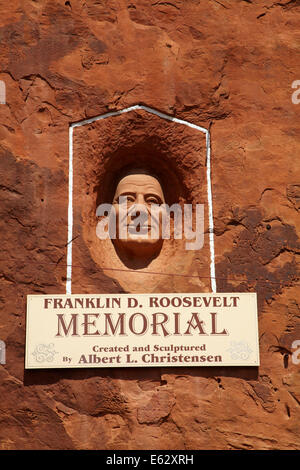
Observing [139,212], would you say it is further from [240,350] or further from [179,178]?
[240,350]

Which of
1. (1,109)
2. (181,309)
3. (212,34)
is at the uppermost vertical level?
(212,34)

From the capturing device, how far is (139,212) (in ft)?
27.0

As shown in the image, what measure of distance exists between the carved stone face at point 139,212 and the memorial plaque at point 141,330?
28.1 inches

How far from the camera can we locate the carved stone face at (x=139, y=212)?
324 inches

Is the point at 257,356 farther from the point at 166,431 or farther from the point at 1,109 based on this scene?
the point at 1,109

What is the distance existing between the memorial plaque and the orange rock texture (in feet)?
0.43

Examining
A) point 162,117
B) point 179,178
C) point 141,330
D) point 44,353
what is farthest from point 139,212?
point 44,353

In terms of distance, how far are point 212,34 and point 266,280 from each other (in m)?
2.91

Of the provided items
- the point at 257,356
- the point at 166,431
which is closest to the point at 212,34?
the point at 257,356

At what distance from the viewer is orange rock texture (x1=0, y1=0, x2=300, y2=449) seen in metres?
7.46

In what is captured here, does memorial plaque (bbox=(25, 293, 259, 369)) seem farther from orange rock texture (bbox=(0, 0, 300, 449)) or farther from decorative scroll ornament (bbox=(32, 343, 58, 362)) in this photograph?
orange rock texture (bbox=(0, 0, 300, 449))

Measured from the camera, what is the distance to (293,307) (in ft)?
25.9

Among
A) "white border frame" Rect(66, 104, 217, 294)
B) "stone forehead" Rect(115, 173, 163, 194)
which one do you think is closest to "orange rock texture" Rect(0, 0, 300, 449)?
"white border frame" Rect(66, 104, 217, 294)

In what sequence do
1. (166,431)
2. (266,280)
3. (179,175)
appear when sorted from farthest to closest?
(179,175), (266,280), (166,431)
